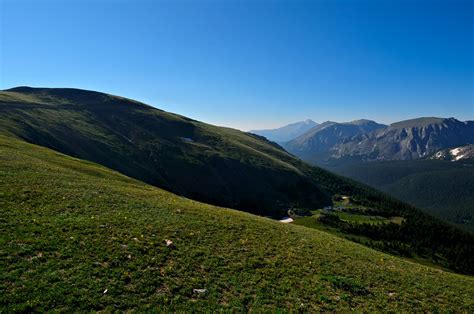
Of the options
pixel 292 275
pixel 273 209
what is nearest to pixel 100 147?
pixel 273 209

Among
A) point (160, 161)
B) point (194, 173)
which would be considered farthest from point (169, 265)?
point (160, 161)

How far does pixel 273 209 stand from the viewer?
16738 cm

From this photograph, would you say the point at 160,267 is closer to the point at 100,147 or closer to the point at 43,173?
the point at 43,173

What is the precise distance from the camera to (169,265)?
819 inches

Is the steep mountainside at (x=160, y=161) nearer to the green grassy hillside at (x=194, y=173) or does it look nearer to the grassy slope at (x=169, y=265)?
the green grassy hillside at (x=194, y=173)

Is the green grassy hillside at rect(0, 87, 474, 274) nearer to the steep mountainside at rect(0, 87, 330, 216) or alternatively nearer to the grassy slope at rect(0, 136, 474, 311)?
the steep mountainside at rect(0, 87, 330, 216)

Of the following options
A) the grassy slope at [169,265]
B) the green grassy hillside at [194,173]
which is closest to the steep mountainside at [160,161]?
the green grassy hillside at [194,173]

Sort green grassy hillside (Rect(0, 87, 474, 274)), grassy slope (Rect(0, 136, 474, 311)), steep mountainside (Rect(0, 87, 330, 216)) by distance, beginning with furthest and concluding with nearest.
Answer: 1. steep mountainside (Rect(0, 87, 330, 216))
2. green grassy hillside (Rect(0, 87, 474, 274))
3. grassy slope (Rect(0, 136, 474, 311))

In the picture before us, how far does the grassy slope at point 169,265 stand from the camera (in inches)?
660

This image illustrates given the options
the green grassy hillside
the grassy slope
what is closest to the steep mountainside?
the green grassy hillside

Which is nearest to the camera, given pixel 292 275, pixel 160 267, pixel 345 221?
pixel 160 267

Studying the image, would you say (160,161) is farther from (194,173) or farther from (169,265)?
(169,265)

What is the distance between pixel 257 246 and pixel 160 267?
36.6 feet

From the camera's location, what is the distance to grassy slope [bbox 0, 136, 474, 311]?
16766 millimetres
